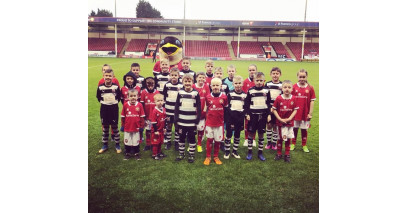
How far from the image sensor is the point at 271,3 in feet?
10.3

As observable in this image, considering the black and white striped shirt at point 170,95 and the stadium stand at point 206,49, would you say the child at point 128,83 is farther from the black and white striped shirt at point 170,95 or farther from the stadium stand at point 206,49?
the stadium stand at point 206,49

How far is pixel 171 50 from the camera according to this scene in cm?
385

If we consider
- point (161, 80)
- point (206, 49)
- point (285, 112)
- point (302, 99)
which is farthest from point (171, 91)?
point (302, 99)

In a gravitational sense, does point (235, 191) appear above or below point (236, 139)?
below

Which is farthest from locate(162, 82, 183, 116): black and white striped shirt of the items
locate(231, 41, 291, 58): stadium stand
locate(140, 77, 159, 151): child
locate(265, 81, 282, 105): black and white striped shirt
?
locate(231, 41, 291, 58): stadium stand

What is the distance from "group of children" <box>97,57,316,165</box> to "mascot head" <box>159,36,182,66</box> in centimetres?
12

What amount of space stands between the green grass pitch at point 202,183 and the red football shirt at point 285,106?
0.34m

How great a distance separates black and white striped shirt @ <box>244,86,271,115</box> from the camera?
3539mm

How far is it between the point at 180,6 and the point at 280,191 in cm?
271

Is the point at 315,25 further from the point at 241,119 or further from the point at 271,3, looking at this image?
the point at 241,119

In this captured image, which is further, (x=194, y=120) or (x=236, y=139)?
(x=236, y=139)

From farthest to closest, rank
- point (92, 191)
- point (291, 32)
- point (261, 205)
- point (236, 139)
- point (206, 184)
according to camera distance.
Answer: point (236, 139) < point (291, 32) < point (206, 184) < point (92, 191) < point (261, 205)

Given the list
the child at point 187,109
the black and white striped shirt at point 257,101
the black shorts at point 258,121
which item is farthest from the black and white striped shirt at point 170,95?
the black shorts at point 258,121
